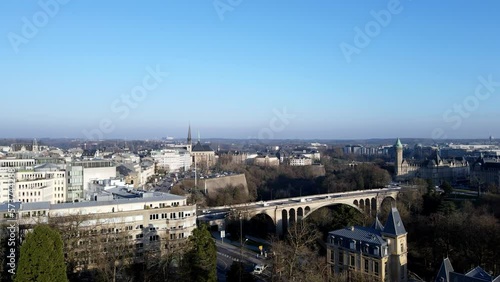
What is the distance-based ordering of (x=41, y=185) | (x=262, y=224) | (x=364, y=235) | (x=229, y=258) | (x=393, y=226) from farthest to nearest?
(x=262, y=224), (x=41, y=185), (x=229, y=258), (x=364, y=235), (x=393, y=226)

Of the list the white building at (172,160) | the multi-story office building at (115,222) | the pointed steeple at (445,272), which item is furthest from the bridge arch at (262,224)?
the white building at (172,160)

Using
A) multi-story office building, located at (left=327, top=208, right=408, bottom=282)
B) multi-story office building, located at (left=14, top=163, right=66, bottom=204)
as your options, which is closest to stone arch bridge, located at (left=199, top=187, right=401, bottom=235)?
multi-story office building, located at (left=14, top=163, right=66, bottom=204)

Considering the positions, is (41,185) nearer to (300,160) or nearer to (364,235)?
(364,235)

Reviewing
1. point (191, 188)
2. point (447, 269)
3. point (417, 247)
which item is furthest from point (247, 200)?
point (447, 269)

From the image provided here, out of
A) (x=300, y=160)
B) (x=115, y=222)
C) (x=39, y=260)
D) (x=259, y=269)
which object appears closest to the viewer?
(x=39, y=260)

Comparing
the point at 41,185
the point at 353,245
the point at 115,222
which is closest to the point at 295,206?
the point at 353,245
